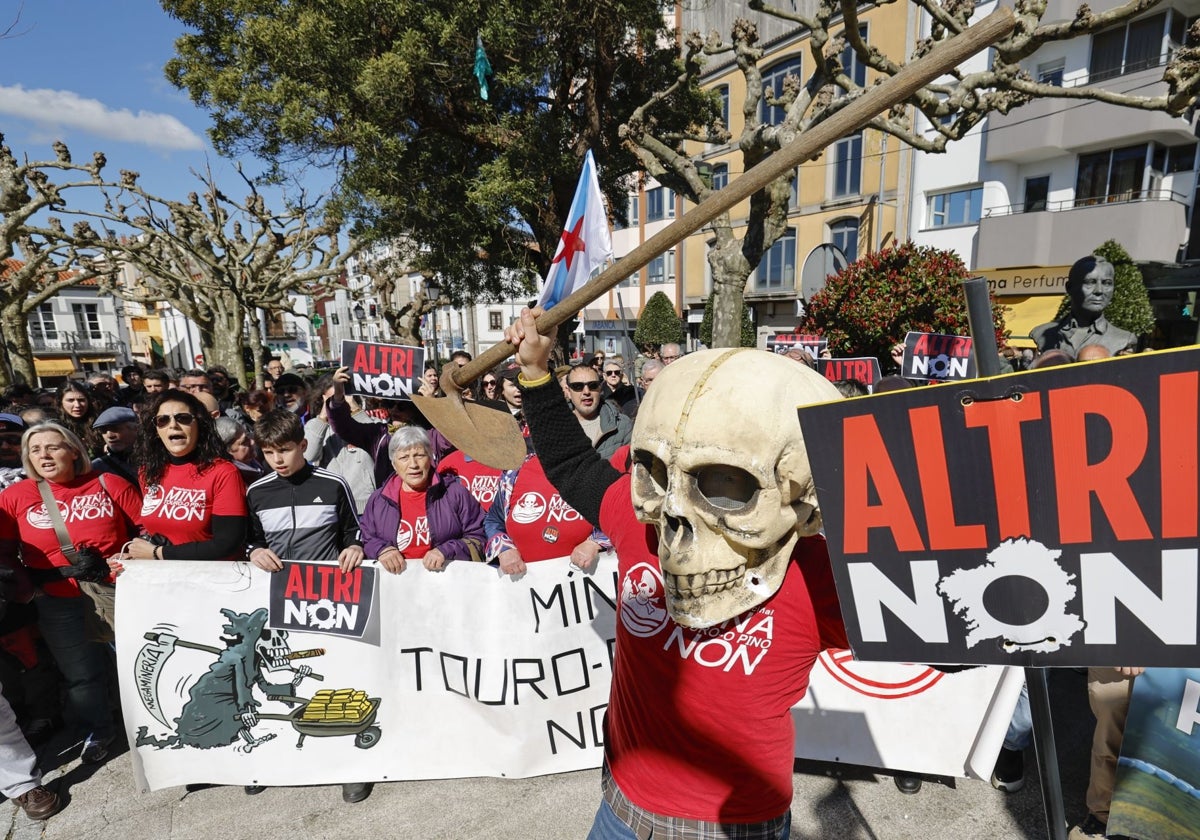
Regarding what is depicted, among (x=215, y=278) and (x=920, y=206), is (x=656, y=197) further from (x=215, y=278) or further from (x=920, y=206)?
(x=215, y=278)

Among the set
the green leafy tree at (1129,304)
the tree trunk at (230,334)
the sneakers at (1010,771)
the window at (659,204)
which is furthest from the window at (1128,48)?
the tree trunk at (230,334)

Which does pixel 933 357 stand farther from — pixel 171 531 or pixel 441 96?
pixel 441 96

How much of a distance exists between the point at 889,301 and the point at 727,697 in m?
10.7

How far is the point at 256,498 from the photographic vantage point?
136 inches

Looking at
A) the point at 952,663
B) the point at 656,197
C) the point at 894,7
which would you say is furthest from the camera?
the point at 656,197

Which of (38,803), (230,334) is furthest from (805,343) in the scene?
(230,334)

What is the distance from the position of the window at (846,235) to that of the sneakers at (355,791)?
23.7 meters

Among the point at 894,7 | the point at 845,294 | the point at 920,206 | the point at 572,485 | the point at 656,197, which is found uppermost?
the point at 894,7

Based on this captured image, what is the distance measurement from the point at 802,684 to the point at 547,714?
1.92 m

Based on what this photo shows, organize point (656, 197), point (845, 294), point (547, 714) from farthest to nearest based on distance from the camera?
point (656, 197) < point (845, 294) < point (547, 714)

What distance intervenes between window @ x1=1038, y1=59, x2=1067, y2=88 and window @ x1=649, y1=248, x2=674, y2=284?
17420 millimetres

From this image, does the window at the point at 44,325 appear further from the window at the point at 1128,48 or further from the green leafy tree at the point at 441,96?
the window at the point at 1128,48

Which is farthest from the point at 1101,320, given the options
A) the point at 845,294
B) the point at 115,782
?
the point at 115,782

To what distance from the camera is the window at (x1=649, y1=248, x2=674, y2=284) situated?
33000 mm
